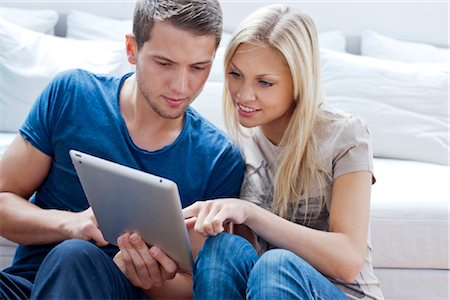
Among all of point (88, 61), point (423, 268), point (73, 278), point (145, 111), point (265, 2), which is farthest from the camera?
point (265, 2)

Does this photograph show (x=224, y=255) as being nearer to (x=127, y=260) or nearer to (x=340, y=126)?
(x=127, y=260)

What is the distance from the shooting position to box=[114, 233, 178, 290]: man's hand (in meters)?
1.18

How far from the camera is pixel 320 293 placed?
112 centimetres

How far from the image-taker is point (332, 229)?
4.18 ft

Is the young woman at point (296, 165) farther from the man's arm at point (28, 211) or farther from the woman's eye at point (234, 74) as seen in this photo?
the man's arm at point (28, 211)

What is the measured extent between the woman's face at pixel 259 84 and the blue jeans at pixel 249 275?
0.94ft

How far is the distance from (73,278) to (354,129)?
603 mm

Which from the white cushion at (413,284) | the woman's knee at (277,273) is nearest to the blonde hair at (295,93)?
the woman's knee at (277,273)

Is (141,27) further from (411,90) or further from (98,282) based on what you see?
(411,90)

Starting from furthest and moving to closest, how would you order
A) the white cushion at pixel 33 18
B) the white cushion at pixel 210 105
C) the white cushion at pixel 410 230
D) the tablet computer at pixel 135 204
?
the white cushion at pixel 33 18 → the white cushion at pixel 210 105 → the white cushion at pixel 410 230 → the tablet computer at pixel 135 204

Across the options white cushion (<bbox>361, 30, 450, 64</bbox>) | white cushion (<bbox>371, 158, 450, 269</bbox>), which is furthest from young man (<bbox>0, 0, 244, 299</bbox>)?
white cushion (<bbox>361, 30, 450, 64</bbox>)

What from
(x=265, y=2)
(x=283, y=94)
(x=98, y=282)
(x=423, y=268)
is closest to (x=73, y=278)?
(x=98, y=282)

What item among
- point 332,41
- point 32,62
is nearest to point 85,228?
point 32,62

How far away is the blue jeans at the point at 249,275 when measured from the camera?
1084mm
